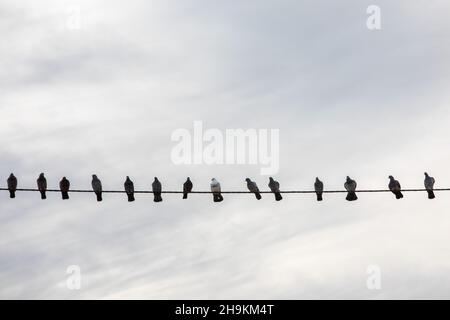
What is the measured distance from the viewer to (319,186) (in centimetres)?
3825

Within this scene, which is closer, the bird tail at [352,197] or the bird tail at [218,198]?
the bird tail at [218,198]

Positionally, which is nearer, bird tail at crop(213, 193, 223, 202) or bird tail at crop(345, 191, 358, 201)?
bird tail at crop(213, 193, 223, 202)

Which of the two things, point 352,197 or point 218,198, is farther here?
point 352,197
